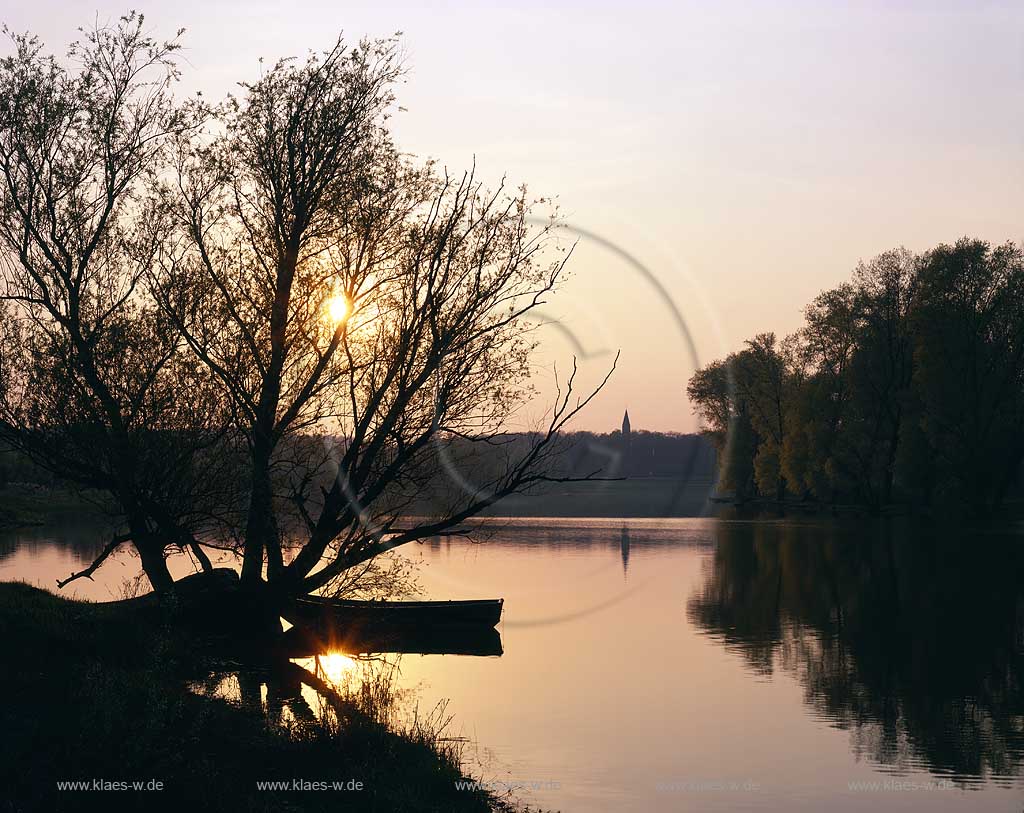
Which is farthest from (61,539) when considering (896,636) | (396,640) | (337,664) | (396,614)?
(896,636)

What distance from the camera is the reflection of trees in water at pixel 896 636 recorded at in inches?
872

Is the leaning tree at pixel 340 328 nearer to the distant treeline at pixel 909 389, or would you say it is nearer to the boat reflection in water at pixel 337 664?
the boat reflection in water at pixel 337 664

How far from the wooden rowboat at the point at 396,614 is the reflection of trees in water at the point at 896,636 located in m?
7.40

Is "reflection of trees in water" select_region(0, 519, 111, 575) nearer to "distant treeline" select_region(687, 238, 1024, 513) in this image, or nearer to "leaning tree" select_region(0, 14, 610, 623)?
"leaning tree" select_region(0, 14, 610, 623)

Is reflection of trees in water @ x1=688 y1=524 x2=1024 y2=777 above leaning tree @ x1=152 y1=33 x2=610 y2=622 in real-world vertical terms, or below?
below

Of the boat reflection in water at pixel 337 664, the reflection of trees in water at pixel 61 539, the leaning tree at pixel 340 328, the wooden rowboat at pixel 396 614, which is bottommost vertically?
the reflection of trees in water at pixel 61 539

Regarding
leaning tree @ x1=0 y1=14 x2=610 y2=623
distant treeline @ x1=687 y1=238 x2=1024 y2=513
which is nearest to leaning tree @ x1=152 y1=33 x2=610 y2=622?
leaning tree @ x1=0 y1=14 x2=610 y2=623

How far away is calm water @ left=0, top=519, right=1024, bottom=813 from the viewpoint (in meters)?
18.7

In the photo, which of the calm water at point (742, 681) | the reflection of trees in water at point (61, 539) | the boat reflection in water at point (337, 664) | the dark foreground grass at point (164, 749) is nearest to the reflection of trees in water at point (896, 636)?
the calm water at point (742, 681)

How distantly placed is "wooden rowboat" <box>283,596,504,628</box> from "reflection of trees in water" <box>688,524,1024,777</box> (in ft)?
24.3

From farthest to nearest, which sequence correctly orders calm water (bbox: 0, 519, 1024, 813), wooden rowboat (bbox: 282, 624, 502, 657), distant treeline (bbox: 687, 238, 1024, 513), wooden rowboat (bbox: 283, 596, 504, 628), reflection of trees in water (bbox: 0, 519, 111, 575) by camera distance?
distant treeline (bbox: 687, 238, 1024, 513) < reflection of trees in water (bbox: 0, 519, 111, 575) < wooden rowboat (bbox: 283, 596, 504, 628) < wooden rowboat (bbox: 282, 624, 502, 657) < calm water (bbox: 0, 519, 1024, 813)

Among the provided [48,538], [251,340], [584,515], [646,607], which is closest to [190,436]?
[251,340]

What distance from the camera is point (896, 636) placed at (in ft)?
113

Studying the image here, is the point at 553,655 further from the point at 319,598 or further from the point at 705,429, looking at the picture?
the point at 705,429
